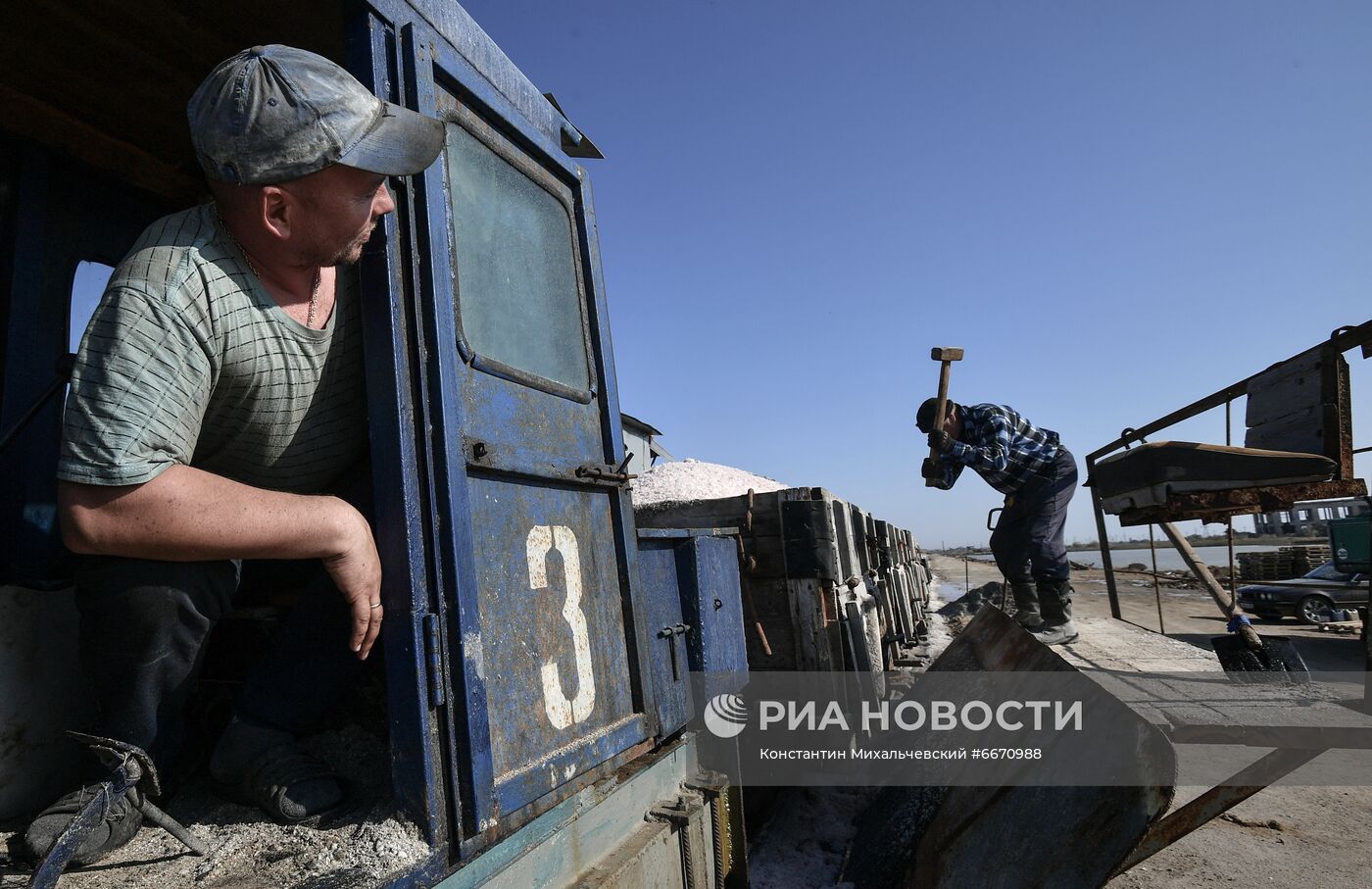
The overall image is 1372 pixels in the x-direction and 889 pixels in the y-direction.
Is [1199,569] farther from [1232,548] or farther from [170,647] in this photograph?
[170,647]

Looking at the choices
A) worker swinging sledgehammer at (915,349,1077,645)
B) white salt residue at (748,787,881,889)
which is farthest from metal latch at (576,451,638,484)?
worker swinging sledgehammer at (915,349,1077,645)

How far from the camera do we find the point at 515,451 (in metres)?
1.92

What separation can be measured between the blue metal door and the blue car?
1560 cm

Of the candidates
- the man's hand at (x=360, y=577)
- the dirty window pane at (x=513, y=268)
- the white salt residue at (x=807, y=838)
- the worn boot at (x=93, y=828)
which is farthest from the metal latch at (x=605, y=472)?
the white salt residue at (x=807, y=838)

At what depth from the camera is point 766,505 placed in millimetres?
4434

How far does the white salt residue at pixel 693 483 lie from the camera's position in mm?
5195

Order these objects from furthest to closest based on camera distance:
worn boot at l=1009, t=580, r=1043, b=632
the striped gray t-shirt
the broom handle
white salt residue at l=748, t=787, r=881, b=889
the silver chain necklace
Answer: worn boot at l=1009, t=580, r=1043, b=632 < the broom handle < white salt residue at l=748, t=787, r=881, b=889 < the silver chain necklace < the striped gray t-shirt

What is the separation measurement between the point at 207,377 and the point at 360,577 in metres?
0.50

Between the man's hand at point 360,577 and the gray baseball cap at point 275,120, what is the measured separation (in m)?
0.71

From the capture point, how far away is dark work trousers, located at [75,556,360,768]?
144 cm

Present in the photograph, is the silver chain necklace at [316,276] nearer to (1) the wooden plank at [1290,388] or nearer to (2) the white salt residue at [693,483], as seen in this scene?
(2) the white salt residue at [693,483]

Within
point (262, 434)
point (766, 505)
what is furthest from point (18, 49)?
point (766, 505)

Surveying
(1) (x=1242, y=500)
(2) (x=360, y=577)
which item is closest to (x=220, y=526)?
(2) (x=360, y=577)

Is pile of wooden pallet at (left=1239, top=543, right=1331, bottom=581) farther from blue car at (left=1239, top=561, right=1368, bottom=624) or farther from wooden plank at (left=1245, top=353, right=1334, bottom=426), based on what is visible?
wooden plank at (left=1245, top=353, right=1334, bottom=426)
